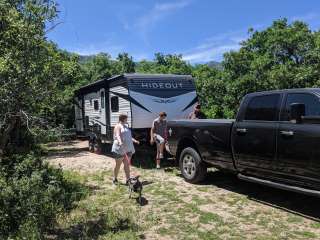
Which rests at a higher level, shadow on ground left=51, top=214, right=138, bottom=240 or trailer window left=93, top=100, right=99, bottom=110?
trailer window left=93, top=100, right=99, bottom=110

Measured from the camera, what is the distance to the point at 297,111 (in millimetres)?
6750

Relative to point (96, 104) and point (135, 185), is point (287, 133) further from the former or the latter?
point (96, 104)

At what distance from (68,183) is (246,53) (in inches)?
660

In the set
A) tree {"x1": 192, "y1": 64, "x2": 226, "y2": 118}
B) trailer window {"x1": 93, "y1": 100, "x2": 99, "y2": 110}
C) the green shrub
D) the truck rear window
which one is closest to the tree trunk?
the green shrub

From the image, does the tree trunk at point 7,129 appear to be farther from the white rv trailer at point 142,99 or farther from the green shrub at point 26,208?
the white rv trailer at point 142,99

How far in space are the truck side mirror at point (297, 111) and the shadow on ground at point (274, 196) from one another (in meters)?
1.61

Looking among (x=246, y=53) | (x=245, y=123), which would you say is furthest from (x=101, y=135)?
(x=246, y=53)

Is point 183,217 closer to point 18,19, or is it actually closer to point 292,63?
point 18,19

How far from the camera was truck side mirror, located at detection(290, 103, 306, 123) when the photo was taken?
6.74m

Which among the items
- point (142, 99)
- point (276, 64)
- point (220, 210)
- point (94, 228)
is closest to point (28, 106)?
point (94, 228)

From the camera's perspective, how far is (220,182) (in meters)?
9.74

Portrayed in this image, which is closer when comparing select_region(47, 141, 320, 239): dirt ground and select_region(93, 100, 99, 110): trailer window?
select_region(47, 141, 320, 239): dirt ground

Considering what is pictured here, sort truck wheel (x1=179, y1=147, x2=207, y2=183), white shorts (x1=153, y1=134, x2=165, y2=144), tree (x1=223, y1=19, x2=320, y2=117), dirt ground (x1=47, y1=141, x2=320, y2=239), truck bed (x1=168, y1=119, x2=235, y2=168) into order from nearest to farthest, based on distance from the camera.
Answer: dirt ground (x1=47, y1=141, x2=320, y2=239) < truck bed (x1=168, y1=119, x2=235, y2=168) < truck wheel (x1=179, y1=147, x2=207, y2=183) < white shorts (x1=153, y1=134, x2=165, y2=144) < tree (x1=223, y1=19, x2=320, y2=117)

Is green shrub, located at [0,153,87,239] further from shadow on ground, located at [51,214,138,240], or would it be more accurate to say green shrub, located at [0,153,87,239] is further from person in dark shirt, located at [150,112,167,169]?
person in dark shirt, located at [150,112,167,169]
